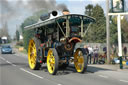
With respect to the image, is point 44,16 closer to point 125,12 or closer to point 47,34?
point 47,34

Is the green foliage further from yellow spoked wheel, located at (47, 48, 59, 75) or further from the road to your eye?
yellow spoked wheel, located at (47, 48, 59, 75)

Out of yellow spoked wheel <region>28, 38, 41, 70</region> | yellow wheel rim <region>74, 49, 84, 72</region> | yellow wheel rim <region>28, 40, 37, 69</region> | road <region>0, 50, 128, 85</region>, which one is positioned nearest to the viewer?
road <region>0, 50, 128, 85</region>

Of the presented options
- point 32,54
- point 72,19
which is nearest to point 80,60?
point 72,19

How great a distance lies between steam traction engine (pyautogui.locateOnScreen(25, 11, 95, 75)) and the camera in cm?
1273

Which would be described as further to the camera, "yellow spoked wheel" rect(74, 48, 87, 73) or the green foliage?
the green foliage

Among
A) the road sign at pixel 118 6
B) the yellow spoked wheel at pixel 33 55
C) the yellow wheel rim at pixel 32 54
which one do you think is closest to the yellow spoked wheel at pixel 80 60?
the yellow spoked wheel at pixel 33 55

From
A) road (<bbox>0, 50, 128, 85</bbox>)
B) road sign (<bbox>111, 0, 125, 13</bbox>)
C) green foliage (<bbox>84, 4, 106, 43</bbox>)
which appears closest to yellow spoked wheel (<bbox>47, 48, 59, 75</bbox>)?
road (<bbox>0, 50, 128, 85</bbox>)

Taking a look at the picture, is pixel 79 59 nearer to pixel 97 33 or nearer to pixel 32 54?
pixel 32 54

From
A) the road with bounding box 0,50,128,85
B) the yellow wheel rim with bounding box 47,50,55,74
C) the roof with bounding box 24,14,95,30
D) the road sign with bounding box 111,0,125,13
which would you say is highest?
the road sign with bounding box 111,0,125,13

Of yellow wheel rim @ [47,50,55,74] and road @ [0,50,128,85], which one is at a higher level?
yellow wheel rim @ [47,50,55,74]

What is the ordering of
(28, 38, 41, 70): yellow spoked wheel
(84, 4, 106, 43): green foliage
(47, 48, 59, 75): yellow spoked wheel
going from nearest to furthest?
(47, 48, 59, 75): yellow spoked wheel, (28, 38, 41, 70): yellow spoked wheel, (84, 4, 106, 43): green foliage

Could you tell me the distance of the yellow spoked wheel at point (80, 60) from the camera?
511 inches

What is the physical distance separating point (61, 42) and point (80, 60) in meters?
1.56

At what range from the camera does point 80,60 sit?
542 inches
